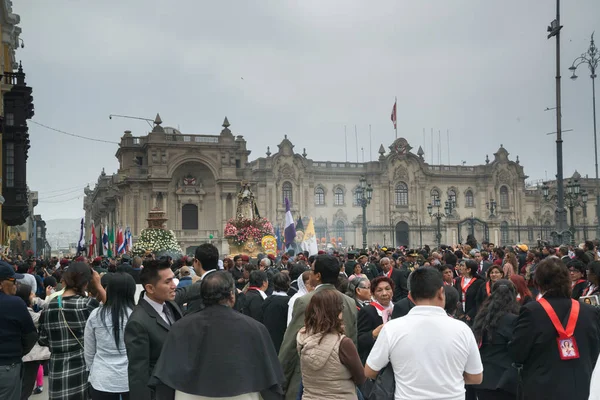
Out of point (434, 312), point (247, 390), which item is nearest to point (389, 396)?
point (434, 312)

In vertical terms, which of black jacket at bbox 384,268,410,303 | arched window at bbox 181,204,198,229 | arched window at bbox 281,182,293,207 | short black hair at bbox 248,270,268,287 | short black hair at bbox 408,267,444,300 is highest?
arched window at bbox 281,182,293,207

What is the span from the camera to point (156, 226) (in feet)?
99.9

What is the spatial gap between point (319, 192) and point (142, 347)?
5534 centimetres

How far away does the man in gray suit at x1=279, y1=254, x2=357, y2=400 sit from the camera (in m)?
5.46

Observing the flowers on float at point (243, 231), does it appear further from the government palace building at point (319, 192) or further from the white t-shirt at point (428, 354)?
the white t-shirt at point (428, 354)

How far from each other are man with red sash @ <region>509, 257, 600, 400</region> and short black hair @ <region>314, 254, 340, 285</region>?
1735 mm

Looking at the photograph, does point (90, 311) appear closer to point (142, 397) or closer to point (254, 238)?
point (142, 397)

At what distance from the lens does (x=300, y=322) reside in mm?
5625

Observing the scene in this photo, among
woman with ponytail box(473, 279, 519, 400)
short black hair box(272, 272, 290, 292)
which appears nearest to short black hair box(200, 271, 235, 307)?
woman with ponytail box(473, 279, 519, 400)

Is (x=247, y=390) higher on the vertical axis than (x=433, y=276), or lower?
lower

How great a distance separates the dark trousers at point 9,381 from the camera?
5613 mm

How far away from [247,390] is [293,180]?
176 ft

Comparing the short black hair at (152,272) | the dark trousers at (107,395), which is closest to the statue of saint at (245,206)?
the dark trousers at (107,395)

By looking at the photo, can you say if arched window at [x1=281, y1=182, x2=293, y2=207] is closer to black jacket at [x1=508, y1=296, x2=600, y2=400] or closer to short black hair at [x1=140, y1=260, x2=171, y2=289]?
short black hair at [x1=140, y1=260, x2=171, y2=289]
